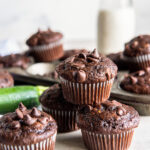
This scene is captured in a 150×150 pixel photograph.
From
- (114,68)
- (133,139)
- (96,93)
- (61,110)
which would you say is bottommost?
(133,139)

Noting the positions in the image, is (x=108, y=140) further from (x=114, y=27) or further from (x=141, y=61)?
(x=114, y=27)

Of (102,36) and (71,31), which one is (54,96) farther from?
(71,31)

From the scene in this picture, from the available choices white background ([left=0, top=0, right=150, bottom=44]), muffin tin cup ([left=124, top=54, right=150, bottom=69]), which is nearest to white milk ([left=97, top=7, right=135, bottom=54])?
white background ([left=0, top=0, right=150, bottom=44])

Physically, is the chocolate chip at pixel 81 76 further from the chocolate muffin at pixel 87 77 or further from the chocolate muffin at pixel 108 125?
the chocolate muffin at pixel 108 125

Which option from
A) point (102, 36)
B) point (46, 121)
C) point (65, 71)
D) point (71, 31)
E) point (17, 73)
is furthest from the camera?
point (71, 31)

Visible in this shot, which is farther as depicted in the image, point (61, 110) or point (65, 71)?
point (61, 110)

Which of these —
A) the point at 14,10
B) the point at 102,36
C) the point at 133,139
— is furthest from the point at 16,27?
the point at 133,139
